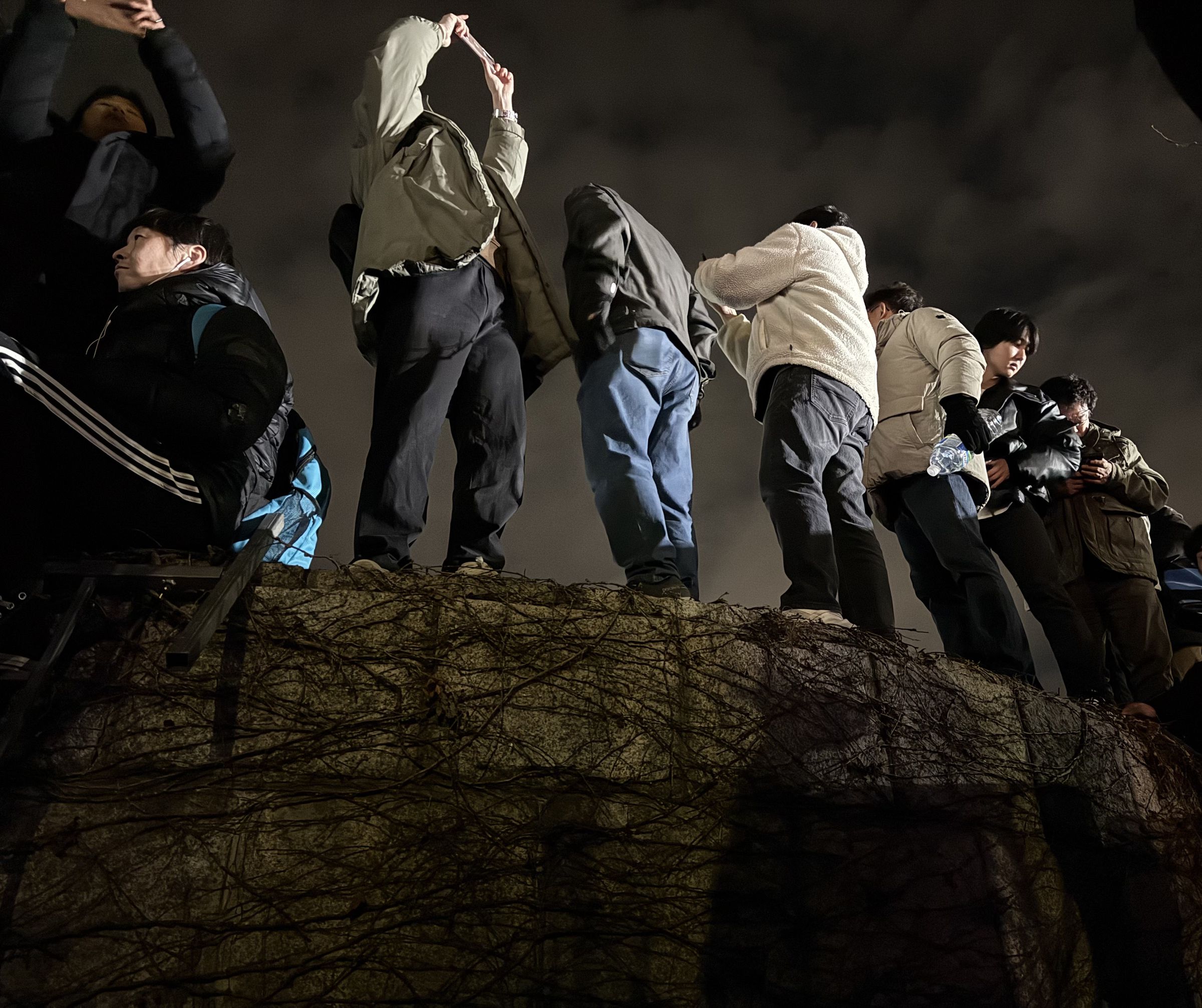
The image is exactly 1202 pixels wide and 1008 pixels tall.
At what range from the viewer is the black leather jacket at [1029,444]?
4656mm

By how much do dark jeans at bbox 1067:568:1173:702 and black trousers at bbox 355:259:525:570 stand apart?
9.43ft

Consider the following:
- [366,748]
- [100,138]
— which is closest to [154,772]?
[366,748]

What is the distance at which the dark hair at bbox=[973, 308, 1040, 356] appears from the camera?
16.4 feet

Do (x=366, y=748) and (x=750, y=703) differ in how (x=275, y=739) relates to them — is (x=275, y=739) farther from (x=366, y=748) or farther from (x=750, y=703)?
(x=750, y=703)

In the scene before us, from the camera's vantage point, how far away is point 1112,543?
5.09m

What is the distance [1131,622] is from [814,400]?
2241mm

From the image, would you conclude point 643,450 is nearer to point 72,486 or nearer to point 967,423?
point 967,423

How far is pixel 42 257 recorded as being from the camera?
3.71 meters

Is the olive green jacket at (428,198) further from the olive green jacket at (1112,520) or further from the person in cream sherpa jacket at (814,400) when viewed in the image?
the olive green jacket at (1112,520)

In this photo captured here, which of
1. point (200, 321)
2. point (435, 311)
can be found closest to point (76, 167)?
point (200, 321)

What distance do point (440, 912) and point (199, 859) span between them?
58 cm

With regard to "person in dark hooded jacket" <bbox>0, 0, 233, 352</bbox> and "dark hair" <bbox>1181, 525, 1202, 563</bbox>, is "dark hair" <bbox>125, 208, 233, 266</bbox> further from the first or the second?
"dark hair" <bbox>1181, 525, 1202, 563</bbox>

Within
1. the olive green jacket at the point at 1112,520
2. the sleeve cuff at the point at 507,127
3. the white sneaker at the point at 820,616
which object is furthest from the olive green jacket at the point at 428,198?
the olive green jacket at the point at 1112,520

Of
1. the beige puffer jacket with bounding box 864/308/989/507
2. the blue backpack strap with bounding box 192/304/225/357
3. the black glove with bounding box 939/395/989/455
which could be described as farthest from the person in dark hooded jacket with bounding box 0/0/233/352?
the black glove with bounding box 939/395/989/455
